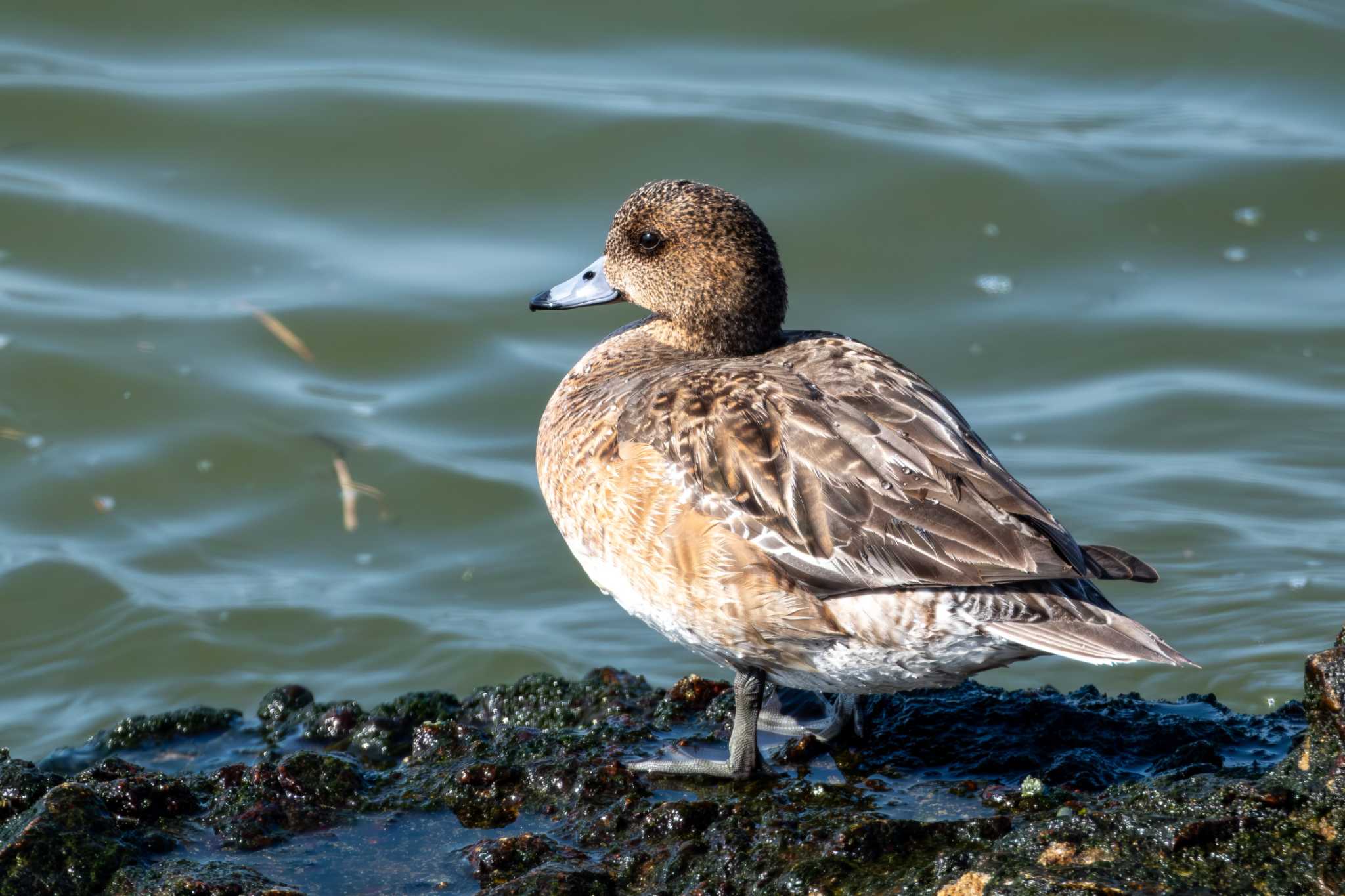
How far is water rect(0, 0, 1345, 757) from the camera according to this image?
23.8 ft

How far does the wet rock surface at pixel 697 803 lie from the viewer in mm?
2922

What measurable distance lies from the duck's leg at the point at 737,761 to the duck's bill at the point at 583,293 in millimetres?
1700

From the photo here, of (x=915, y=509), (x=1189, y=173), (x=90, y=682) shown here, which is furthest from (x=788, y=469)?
(x=1189, y=173)

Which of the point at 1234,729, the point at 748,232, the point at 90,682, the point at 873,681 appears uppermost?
the point at 748,232

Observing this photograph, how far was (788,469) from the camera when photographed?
12.8 ft

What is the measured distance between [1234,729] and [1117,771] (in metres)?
0.44

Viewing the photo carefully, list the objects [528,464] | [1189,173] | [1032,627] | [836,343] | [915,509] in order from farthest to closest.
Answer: [1189,173] → [528,464] → [836,343] → [915,509] → [1032,627]

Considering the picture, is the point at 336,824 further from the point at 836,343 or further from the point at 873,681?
the point at 836,343

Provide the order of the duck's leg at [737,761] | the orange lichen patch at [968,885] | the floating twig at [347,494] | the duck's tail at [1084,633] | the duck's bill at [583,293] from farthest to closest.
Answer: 1. the floating twig at [347,494]
2. the duck's bill at [583,293]
3. the duck's leg at [737,761]
4. the duck's tail at [1084,633]
5. the orange lichen patch at [968,885]

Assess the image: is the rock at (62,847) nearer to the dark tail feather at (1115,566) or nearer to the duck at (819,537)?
the duck at (819,537)

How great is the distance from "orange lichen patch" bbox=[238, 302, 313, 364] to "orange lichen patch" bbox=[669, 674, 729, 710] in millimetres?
5272

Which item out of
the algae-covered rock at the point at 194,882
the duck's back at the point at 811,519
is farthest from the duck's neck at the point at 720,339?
the algae-covered rock at the point at 194,882

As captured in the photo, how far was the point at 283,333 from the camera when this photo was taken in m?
9.17

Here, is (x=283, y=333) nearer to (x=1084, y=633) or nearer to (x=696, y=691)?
(x=696, y=691)
